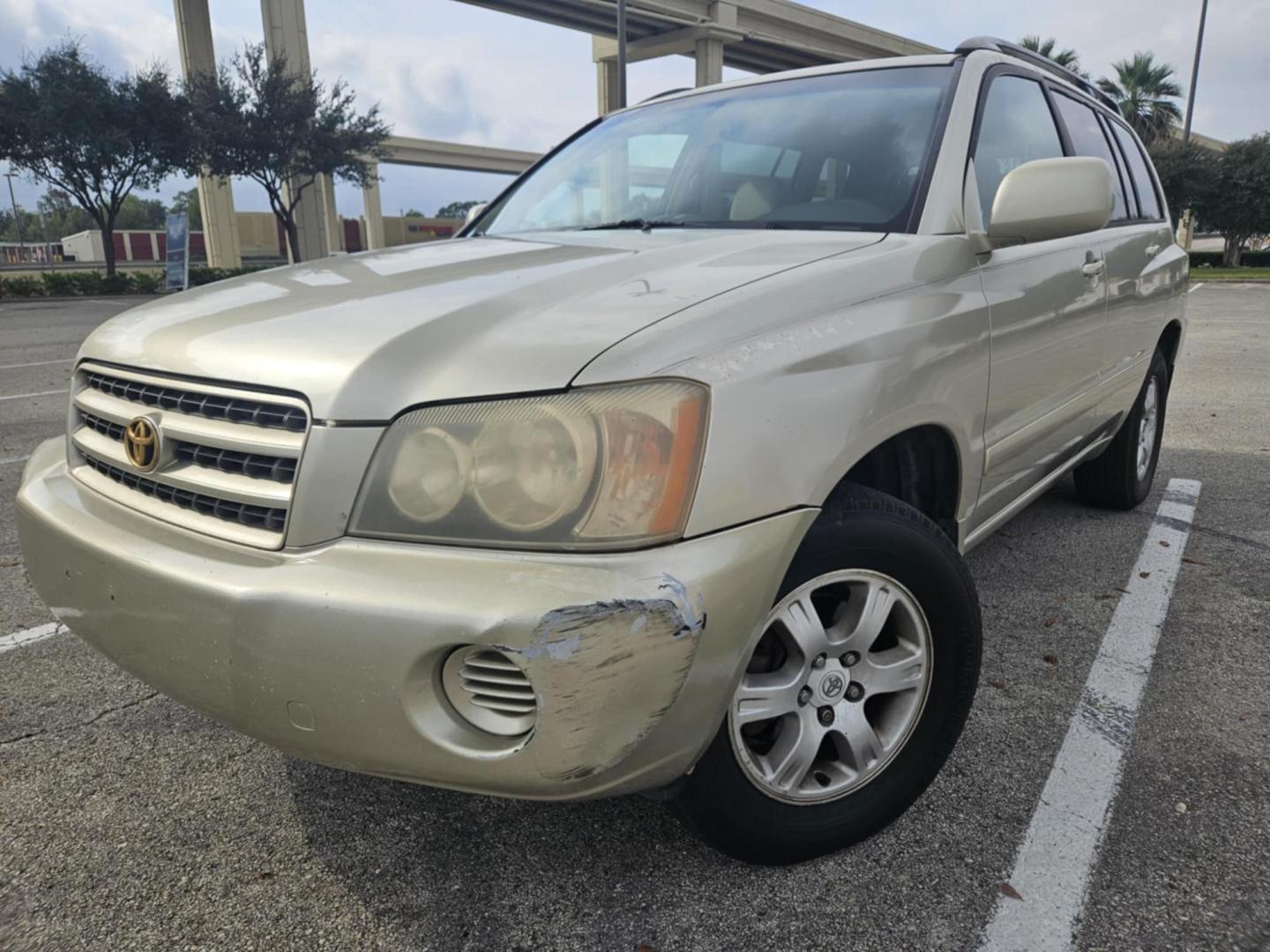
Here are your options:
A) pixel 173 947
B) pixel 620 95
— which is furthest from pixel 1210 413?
pixel 620 95

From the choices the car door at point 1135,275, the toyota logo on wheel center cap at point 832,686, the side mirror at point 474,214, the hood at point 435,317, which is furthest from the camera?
the side mirror at point 474,214

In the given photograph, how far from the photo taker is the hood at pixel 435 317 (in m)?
1.50

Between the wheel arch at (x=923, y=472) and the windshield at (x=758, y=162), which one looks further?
the windshield at (x=758, y=162)

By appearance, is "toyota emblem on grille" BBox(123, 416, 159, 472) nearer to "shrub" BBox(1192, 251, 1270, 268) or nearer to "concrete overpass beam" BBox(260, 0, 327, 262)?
"concrete overpass beam" BBox(260, 0, 327, 262)

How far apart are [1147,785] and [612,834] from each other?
1.26m

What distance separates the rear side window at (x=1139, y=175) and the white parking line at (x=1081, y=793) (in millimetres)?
1840

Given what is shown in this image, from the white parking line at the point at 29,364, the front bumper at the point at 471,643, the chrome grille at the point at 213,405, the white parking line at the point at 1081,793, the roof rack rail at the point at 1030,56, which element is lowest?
the white parking line at the point at 1081,793

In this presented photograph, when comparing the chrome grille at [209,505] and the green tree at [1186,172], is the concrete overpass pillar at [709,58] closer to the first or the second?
the green tree at [1186,172]

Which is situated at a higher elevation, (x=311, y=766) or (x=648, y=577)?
(x=648, y=577)

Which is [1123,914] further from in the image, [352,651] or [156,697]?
[156,697]

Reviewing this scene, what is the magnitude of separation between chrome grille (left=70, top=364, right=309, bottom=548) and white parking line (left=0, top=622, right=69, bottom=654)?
1415mm

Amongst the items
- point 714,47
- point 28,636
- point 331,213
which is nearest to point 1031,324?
point 28,636

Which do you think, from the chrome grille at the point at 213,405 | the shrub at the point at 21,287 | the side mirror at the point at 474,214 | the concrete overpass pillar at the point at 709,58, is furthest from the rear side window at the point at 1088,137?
the concrete overpass pillar at the point at 709,58

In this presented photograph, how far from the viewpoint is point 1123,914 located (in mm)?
1712
